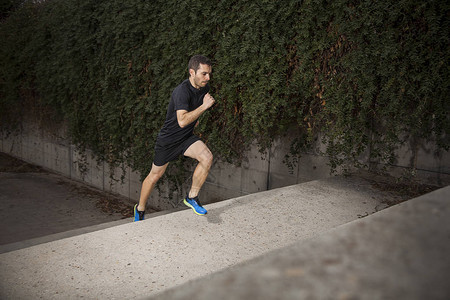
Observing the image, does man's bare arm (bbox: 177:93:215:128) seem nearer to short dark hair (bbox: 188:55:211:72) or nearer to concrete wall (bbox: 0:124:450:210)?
short dark hair (bbox: 188:55:211:72)

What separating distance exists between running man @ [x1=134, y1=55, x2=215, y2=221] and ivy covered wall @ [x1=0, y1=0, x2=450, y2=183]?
1.41 metres

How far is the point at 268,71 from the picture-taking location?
5340 mm

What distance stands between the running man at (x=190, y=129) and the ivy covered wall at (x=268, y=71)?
1.41 metres

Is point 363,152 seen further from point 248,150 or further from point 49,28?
point 49,28

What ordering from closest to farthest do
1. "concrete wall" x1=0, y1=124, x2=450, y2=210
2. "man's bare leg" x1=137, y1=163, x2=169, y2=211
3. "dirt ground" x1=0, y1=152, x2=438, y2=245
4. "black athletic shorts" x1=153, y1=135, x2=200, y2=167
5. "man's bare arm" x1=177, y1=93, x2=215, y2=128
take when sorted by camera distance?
"man's bare arm" x1=177, y1=93, x2=215, y2=128 → "black athletic shorts" x1=153, y1=135, x2=200, y2=167 → "man's bare leg" x1=137, y1=163, x2=169, y2=211 → "concrete wall" x1=0, y1=124, x2=450, y2=210 → "dirt ground" x1=0, y1=152, x2=438, y2=245

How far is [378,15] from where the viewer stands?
427 cm

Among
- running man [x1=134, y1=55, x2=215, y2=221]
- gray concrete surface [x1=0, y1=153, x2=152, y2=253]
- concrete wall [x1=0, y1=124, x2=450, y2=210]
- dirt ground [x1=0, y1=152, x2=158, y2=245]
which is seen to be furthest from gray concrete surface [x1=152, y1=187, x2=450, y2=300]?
dirt ground [x1=0, y1=152, x2=158, y2=245]

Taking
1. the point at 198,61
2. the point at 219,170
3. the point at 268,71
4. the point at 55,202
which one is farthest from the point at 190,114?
the point at 55,202

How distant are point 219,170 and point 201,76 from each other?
2.83 meters

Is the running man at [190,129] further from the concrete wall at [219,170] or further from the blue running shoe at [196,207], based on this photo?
the concrete wall at [219,170]

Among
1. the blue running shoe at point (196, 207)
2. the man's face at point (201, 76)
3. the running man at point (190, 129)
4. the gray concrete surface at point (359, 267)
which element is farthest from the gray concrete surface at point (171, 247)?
the gray concrete surface at point (359, 267)

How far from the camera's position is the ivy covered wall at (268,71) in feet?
13.7

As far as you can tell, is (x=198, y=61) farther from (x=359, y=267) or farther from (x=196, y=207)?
(x=359, y=267)

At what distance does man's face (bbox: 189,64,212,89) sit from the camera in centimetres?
405
